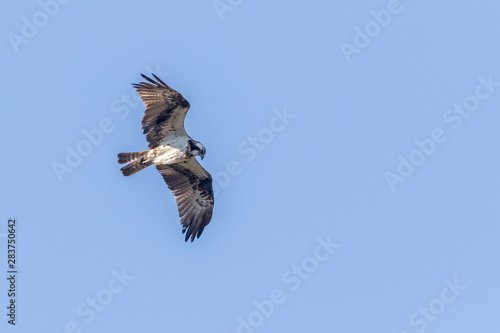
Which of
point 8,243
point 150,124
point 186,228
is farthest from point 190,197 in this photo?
point 8,243

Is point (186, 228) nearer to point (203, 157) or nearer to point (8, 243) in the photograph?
point (203, 157)

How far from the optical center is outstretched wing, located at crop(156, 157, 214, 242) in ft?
88.0

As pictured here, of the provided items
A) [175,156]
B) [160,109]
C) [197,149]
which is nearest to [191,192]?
[175,156]

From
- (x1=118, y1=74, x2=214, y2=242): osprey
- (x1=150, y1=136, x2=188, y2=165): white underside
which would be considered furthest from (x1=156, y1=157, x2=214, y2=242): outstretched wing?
(x1=150, y1=136, x2=188, y2=165): white underside

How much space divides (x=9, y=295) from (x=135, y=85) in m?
6.76

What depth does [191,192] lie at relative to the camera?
2714 centimetres

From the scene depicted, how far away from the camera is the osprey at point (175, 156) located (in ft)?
82.0

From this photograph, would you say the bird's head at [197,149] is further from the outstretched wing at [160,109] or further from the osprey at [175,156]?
the outstretched wing at [160,109]

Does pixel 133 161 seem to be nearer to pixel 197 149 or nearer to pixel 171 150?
pixel 171 150

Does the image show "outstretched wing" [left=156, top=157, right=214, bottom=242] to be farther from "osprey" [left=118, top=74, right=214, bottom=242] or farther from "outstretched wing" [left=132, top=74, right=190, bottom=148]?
"outstretched wing" [left=132, top=74, right=190, bottom=148]

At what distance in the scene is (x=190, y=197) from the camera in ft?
88.9

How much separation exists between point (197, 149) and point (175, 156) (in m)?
0.66

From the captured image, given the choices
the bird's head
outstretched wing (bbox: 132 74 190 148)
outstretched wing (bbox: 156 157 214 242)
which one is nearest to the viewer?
outstretched wing (bbox: 132 74 190 148)

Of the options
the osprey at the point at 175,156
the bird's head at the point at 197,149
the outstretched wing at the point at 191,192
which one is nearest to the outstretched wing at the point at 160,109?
the osprey at the point at 175,156
